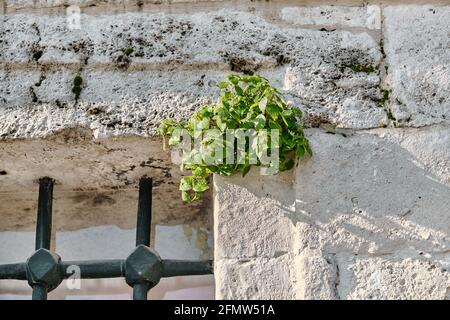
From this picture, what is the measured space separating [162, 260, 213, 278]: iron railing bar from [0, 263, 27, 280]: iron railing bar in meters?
0.40

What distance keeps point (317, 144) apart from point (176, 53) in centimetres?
49

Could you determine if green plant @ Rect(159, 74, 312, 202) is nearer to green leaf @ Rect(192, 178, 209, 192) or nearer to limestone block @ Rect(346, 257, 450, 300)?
green leaf @ Rect(192, 178, 209, 192)

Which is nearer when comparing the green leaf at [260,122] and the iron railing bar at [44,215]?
the green leaf at [260,122]

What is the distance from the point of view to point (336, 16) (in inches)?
109

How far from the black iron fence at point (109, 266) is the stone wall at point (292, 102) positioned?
0.09 meters

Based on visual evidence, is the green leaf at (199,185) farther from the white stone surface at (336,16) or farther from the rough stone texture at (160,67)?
the white stone surface at (336,16)

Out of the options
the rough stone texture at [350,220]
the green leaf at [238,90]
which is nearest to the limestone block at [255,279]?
the rough stone texture at [350,220]

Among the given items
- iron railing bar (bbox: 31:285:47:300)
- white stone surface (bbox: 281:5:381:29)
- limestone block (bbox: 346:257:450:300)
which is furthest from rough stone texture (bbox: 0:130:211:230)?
limestone block (bbox: 346:257:450:300)

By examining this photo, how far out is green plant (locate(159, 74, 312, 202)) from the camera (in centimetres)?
253

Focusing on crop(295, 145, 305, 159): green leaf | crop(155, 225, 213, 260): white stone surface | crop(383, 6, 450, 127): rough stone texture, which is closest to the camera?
crop(295, 145, 305, 159): green leaf

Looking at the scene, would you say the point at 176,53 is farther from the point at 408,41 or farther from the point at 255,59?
the point at 408,41

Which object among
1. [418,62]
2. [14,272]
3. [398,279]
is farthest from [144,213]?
[418,62]

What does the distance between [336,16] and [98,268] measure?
1.00 m

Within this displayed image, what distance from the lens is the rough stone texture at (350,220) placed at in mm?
2408
